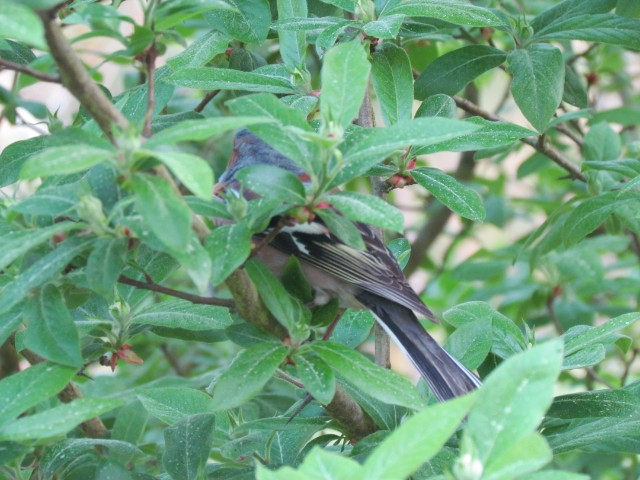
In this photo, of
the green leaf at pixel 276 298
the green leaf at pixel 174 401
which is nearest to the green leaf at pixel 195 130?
the green leaf at pixel 276 298

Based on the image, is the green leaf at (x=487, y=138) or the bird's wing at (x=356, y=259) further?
the bird's wing at (x=356, y=259)

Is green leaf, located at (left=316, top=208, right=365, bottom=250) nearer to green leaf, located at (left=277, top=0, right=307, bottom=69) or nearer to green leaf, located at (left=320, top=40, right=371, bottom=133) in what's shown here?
green leaf, located at (left=320, top=40, right=371, bottom=133)

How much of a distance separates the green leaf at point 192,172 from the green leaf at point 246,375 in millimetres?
571

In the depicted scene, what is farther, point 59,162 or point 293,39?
point 293,39

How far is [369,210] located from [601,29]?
1635mm

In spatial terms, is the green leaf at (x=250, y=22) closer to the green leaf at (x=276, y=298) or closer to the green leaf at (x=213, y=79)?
the green leaf at (x=213, y=79)

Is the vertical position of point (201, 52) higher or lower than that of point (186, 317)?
higher

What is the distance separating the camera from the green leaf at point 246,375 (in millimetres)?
1922

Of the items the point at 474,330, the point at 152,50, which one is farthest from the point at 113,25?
the point at 474,330

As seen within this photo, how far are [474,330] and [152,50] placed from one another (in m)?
1.17

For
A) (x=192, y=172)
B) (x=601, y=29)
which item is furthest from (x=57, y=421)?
(x=601, y=29)

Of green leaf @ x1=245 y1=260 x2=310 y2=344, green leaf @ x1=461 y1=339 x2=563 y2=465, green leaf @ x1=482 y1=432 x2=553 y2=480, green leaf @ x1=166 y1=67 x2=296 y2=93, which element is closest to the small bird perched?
green leaf @ x1=166 y1=67 x2=296 y2=93

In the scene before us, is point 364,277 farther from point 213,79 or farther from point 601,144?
point 601,144

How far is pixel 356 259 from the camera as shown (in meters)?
3.00
